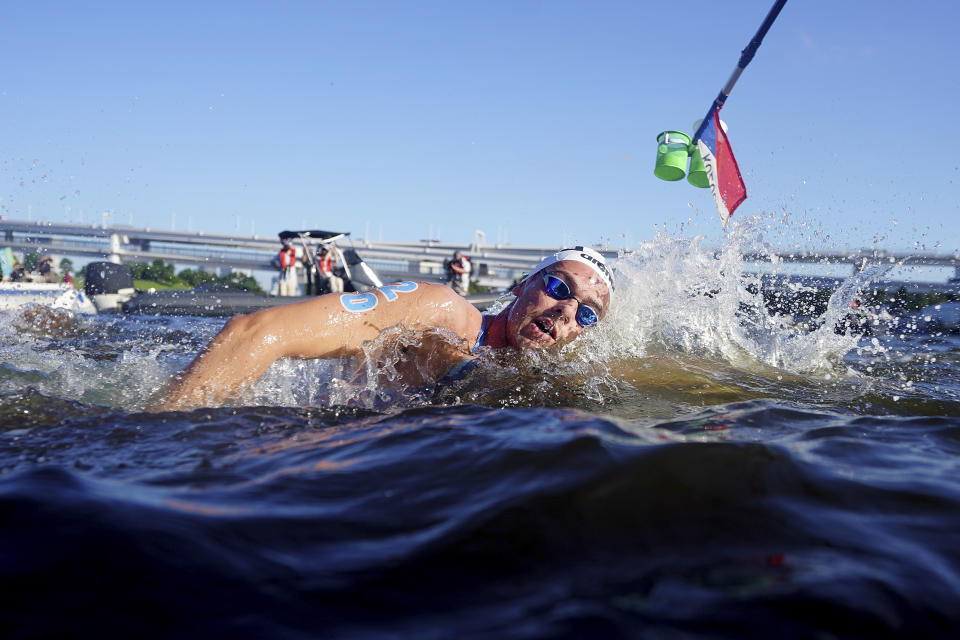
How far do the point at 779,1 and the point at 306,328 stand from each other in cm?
805

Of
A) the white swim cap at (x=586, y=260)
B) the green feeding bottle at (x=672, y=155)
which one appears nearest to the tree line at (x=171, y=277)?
the green feeding bottle at (x=672, y=155)

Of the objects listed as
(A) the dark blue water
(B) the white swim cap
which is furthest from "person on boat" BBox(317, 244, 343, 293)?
(A) the dark blue water

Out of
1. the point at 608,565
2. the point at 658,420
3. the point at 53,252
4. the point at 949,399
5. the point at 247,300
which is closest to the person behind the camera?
the point at 608,565

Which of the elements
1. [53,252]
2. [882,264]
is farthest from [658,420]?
[53,252]

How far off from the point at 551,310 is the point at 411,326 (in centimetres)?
85

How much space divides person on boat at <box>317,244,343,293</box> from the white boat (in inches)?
199

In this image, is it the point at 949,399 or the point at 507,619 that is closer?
the point at 507,619

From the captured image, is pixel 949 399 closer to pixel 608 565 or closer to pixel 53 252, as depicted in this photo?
pixel 608 565

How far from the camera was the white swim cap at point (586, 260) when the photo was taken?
13.4 feet

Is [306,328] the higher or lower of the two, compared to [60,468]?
higher

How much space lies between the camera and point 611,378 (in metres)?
3.76

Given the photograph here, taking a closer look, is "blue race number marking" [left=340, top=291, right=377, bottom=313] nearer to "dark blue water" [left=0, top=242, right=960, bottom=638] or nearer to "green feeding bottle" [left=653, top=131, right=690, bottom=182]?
"dark blue water" [left=0, top=242, right=960, bottom=638]

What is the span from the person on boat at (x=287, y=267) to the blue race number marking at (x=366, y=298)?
14.9 m

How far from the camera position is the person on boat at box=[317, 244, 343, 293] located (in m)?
16.3
